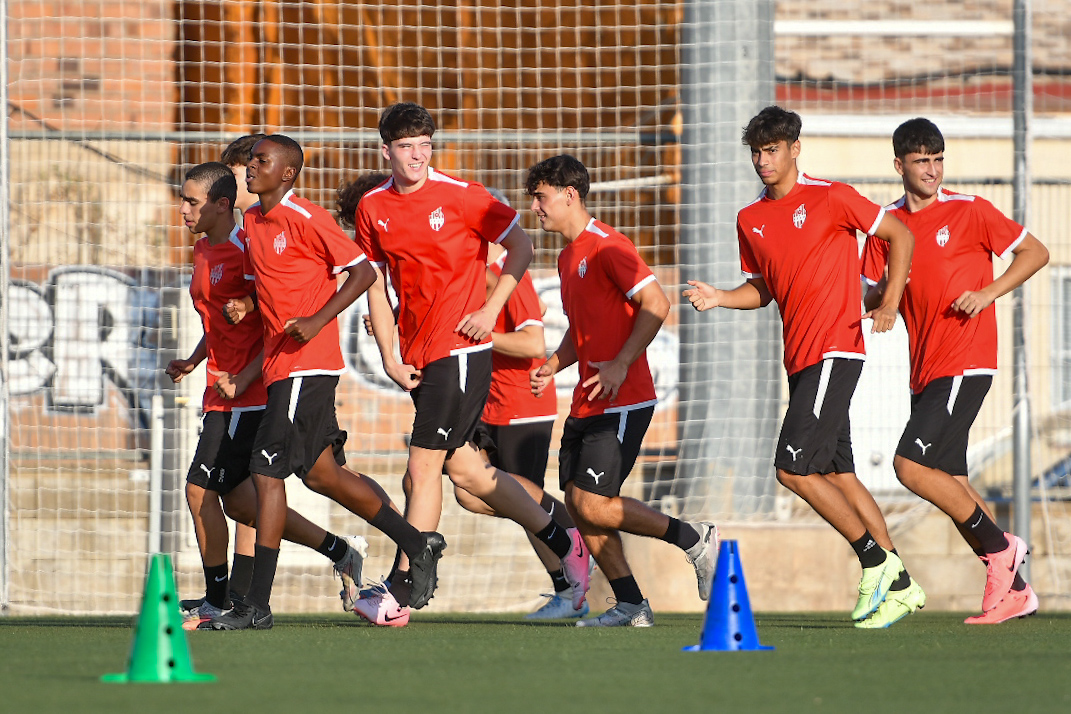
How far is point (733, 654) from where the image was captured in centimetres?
489

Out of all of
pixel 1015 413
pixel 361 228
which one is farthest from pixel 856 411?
pixel 361 228

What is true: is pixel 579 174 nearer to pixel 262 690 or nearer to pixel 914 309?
pixel 914 309

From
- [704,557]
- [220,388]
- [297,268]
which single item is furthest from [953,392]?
[220,388]

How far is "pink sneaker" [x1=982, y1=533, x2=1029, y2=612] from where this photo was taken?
248 inches

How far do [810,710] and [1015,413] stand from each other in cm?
586

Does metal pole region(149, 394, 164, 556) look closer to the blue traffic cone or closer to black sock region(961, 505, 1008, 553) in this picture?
black sock region(961, 505, 1008, 553)

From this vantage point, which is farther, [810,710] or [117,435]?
[117,435]

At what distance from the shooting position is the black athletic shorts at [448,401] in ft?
20.0

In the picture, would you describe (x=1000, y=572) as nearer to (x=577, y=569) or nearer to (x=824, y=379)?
(x=824, y=379)

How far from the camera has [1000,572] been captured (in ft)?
20.7

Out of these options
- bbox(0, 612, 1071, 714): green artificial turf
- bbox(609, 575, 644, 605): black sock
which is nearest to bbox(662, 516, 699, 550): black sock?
bbox(609, 575, 644, 605): black sock

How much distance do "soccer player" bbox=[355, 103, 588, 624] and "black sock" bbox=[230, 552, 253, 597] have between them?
0.50 metres

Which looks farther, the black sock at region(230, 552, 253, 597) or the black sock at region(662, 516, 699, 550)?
the black sock at region(662, 516, 699, 550)

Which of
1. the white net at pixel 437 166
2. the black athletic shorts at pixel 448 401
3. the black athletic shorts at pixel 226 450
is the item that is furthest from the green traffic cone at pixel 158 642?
the white net at pixel 437 166
